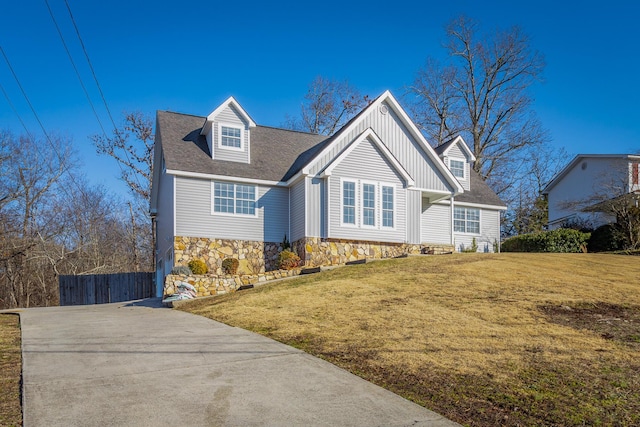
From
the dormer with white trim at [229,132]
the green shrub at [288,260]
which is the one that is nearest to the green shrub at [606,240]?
the green shrub at [288,260]

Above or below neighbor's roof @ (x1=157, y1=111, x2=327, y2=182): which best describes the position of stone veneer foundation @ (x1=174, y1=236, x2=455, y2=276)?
below

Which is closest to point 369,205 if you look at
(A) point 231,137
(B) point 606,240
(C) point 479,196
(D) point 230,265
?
(D) point 230,265

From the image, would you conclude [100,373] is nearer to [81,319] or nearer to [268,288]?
[81,319]

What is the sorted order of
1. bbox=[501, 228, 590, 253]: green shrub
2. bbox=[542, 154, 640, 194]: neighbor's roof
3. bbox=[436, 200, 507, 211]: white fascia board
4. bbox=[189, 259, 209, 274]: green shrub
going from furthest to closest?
bbox=[542, 154, 640, 194]: neighbor's roof < bbox=[501, 228, 590, 253]: green shrub < bbox=[436, 200, 507, 211]: white fascia board < bbox=[189, 259, 209, 274]: green shrub

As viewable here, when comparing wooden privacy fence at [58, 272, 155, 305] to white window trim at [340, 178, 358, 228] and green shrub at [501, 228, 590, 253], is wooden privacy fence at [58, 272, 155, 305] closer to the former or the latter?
white window trim at [340, 178, 358, 228]

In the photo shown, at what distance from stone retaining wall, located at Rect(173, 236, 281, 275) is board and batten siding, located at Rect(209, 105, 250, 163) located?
3302 millimetres

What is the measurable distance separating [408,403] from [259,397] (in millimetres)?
1653

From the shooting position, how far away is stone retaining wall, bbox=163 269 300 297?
17.7m

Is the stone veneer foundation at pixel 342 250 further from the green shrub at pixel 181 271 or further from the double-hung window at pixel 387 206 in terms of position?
the green shrub at pixel 181 271

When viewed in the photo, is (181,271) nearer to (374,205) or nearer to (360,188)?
(360,188)

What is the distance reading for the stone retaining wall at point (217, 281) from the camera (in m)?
17.7

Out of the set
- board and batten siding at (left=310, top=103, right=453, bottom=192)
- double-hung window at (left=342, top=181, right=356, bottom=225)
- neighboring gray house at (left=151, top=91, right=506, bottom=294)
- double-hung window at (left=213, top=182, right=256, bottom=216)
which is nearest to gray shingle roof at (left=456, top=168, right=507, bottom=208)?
neighboring gray house at (left=151, top=91, right=506, bottom=294)

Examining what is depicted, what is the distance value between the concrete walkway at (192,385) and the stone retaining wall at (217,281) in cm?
704

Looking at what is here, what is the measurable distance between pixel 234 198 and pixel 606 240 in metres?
16.7
